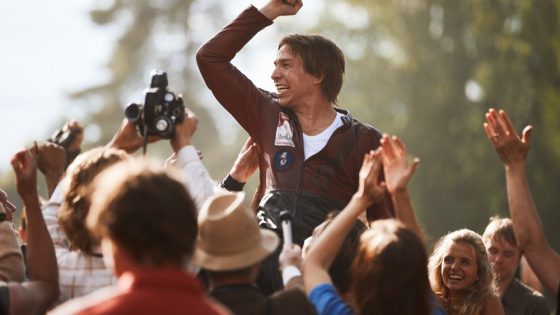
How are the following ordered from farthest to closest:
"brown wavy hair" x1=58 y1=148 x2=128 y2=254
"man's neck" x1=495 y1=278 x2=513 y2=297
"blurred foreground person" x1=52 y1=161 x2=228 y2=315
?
1. "man's neck" x1=495 y1=278 x2=513 y2=297
2. "brown wavy hair" x1=58 y1=148 x2=128 y2=254
3. "blurred foreground person" x1=52 y1=161 x2=228 y2=315

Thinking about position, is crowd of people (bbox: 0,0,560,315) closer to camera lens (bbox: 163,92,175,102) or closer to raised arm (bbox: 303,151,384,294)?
raised arm (bbox: 303,151,384,294)

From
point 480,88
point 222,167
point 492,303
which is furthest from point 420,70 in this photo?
point 492,303

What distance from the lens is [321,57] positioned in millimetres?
7492

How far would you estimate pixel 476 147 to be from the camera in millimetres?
31109

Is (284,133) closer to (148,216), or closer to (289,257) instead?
(289,257)

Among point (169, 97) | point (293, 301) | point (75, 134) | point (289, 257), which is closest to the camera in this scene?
point (293, 301)

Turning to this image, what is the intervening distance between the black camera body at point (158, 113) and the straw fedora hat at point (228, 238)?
1.87 feet

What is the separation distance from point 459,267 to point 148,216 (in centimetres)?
393

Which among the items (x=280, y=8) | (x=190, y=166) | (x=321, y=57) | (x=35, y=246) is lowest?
(x=35, y=246)

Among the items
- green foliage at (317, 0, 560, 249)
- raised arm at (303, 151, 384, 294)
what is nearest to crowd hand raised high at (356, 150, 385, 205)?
raised arm at (303, 151, 384, 294)

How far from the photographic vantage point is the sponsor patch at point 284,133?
7.16m

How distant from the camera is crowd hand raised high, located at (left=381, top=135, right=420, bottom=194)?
549 centimetres

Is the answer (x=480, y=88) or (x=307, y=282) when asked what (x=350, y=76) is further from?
(x=307, y=282)

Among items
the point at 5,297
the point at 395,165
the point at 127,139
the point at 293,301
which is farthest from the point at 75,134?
the point at 293,301
